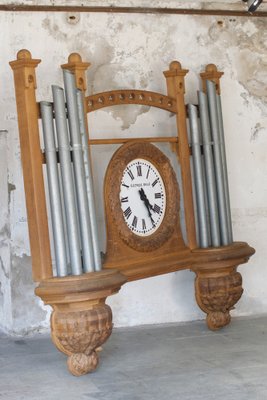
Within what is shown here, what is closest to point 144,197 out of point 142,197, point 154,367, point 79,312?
point 142,197

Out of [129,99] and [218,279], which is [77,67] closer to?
[129,99]

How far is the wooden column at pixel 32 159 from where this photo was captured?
4.57 metres

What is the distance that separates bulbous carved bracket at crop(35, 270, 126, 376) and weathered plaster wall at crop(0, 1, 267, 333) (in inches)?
43.2

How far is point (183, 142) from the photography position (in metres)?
5.52

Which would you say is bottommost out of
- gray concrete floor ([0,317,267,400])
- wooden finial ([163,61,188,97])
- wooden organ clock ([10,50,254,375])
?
gray concrete floor ([0,317,267,400])

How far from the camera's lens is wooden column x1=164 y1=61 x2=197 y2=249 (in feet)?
18.1

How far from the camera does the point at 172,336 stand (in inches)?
219

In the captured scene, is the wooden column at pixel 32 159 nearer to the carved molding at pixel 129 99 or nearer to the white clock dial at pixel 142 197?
the carved molding at pixel 129 99

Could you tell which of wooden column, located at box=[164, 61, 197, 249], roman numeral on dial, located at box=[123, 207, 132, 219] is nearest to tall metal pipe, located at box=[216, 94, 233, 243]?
wooden column, located at box=[164, 61, 197, 249]

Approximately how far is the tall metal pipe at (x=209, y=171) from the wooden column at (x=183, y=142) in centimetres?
13

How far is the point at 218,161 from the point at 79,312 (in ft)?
5.38

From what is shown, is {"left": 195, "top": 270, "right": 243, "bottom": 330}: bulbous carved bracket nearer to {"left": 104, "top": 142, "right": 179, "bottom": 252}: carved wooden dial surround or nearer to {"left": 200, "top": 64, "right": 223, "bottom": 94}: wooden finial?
{"left": 104, "top": 142, "right": 179, "bottom": 252}: carved wooden dial surround

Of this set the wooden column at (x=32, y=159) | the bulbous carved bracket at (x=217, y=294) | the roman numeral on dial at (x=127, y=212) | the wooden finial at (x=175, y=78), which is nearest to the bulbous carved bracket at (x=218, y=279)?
the bulbous carved bracket at (x=217, y=294)

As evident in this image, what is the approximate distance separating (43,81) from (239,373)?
2.46m
